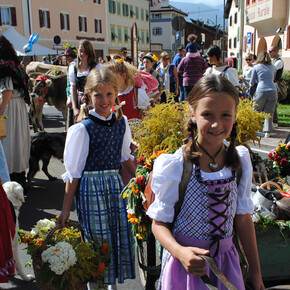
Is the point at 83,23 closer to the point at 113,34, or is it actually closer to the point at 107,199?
the point at 113,34

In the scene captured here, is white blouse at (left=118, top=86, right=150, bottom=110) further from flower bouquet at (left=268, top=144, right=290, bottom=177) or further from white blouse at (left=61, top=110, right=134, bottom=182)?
white blouse at (left=61, top=110, right=134, bottom=182)

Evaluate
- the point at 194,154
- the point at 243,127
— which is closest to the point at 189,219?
the point at 194,154

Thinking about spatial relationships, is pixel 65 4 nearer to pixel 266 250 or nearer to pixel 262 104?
pixel 262 104

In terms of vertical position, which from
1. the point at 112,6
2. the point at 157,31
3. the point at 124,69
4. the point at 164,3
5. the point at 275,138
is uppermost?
the point at 164,3

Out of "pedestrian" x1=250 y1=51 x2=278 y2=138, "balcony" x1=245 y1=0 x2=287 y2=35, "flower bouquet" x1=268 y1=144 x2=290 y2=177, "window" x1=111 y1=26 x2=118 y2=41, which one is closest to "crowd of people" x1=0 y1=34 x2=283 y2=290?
"flower bouquet" x1=268 y1=144 x2=290 y2=177

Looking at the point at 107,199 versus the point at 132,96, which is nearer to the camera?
the point at 107,199

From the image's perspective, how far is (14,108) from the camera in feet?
17.4

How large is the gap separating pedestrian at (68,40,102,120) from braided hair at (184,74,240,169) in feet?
12.4

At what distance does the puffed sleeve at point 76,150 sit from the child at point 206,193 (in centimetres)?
102

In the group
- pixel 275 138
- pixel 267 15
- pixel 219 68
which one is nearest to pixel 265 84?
pixel 275 138

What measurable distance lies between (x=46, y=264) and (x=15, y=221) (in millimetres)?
982

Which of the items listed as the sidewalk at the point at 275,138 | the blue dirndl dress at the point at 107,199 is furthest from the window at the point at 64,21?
the blue dirndl dress at the point at 107,199

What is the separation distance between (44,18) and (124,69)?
128 ft

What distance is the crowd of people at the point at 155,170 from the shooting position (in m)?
1.84
